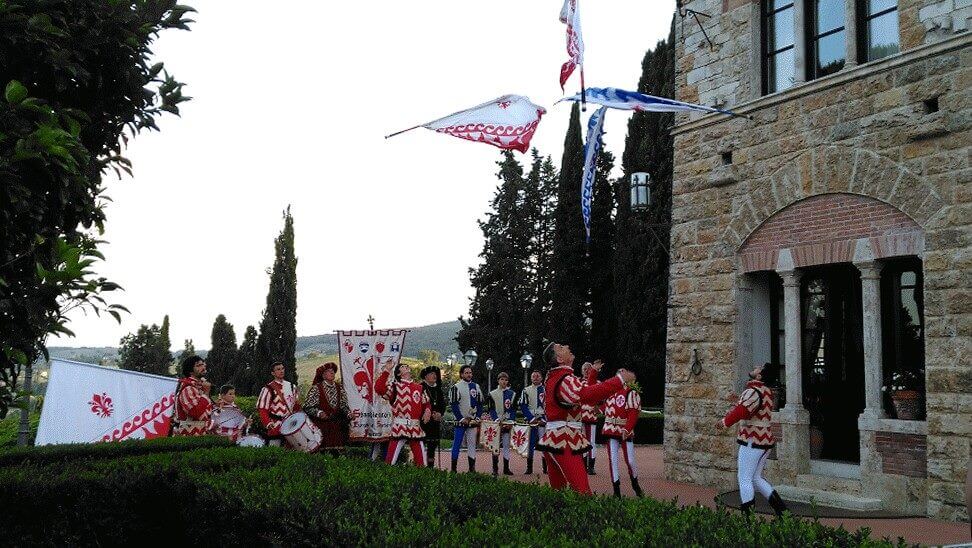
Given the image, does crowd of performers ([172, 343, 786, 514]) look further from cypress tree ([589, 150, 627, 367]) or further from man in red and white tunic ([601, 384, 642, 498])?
cypress tree ([589, 150, 627, 367])

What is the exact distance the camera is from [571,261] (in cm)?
3497

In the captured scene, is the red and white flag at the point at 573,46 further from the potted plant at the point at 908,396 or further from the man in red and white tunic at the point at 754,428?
the potted plant at the point at 908,396

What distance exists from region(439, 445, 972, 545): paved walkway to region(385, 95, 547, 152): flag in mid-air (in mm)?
5206

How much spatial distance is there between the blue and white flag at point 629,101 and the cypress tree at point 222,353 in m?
34.6

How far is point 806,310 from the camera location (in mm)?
12383

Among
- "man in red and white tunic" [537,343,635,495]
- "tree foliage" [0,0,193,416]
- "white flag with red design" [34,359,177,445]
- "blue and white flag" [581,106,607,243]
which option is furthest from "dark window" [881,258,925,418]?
"white flag with red design" [34,359,177,445]

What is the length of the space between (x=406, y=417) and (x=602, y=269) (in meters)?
24.2

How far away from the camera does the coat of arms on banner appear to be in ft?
49.6

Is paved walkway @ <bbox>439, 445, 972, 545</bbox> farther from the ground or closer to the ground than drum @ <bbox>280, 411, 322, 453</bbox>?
closer to the ground

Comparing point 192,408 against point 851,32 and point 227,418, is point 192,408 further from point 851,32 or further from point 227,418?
point 851,32

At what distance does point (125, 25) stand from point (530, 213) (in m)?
37.4

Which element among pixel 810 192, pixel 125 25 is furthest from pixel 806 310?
pixel 125 25

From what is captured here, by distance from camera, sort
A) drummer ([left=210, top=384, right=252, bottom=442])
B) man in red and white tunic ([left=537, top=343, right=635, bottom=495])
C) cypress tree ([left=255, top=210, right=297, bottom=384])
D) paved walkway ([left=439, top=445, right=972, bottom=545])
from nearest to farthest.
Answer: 1. man in red and white tunic ([left=537, top=343, right=635, bottom=495])
2. paved walkway ([left=439, top=445, right=972, bottom=545])
3. drummer ([left=210, top=384, right=252, bottom=442])
4. cypress tree ([left=255, top=210, right=297, bottom=384])

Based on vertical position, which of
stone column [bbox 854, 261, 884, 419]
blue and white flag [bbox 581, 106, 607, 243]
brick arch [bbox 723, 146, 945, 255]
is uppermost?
blue and white flag [bbox 581, 106, 607, 243]
